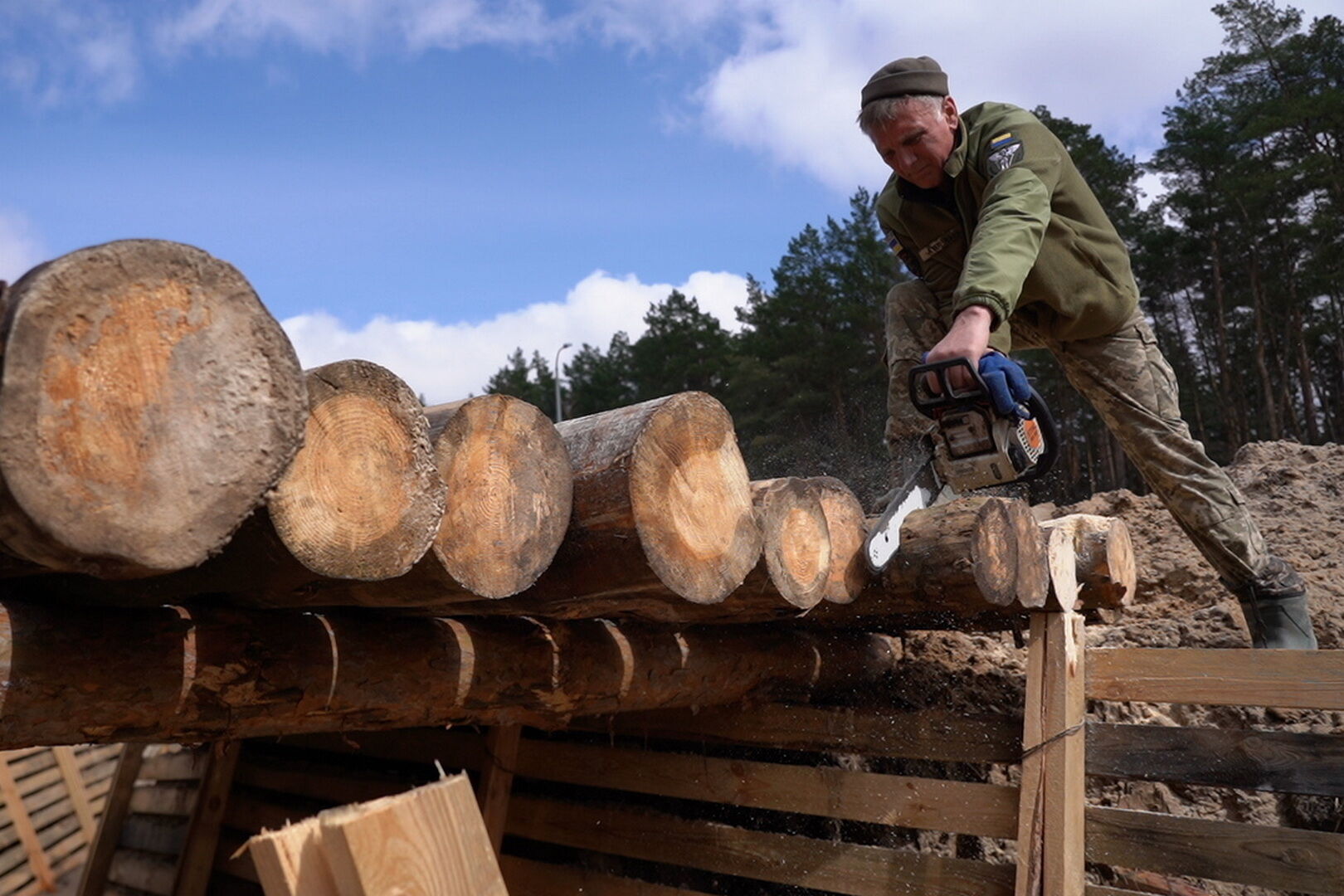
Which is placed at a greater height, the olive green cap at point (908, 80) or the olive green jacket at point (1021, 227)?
the olive green cap at point (908, 80)

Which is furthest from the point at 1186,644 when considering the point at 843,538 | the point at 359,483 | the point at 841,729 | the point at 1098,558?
the point at 359,483

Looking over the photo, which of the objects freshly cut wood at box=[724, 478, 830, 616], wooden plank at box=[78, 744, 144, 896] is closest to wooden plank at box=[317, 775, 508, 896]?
freshly cut wood at box=[724, 478, 830, 616]

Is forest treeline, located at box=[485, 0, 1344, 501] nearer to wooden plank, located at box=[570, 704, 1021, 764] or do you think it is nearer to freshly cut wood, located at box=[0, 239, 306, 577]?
wooden plank, located at box=[570, 704, 1021, 764]

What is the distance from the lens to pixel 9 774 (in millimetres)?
7816

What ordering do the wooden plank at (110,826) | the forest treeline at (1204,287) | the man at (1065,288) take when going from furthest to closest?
the forest treeline at (1204,287)
the wooden plank at (110,826)
the man at (1065,288)

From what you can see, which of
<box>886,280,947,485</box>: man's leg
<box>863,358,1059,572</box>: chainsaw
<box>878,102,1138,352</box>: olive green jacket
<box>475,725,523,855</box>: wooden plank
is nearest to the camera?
<box>863,358,1059,572</box>: chainsaw

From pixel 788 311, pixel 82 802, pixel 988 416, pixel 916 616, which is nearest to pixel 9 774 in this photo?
pixel 82 802

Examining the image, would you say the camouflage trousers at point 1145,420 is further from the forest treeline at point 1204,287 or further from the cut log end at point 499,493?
the forest treeline at point 1204,287

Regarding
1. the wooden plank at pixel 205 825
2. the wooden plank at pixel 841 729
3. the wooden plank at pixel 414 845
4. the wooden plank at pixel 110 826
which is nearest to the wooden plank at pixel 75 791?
the wooden plank at pixel 110 826

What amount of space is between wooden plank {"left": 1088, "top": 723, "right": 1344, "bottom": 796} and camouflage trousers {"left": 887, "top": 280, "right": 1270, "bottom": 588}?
751 millimetres

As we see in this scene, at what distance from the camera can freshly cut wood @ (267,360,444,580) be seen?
146cm

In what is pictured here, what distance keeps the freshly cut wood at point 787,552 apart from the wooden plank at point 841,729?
1.00m

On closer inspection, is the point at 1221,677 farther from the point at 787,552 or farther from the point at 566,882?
the point at 566,882

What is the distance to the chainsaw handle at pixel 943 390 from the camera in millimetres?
2670
